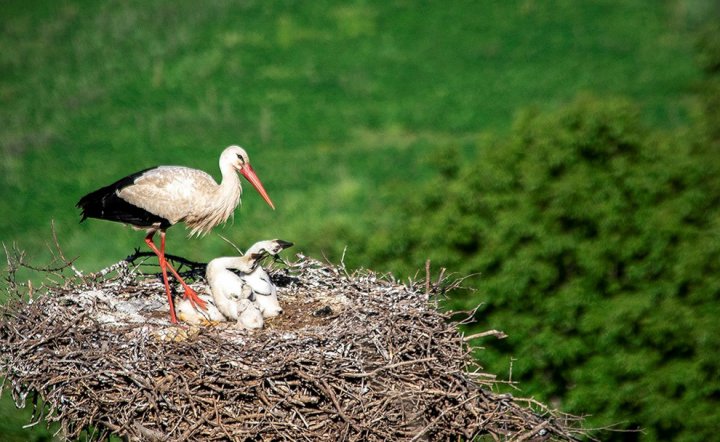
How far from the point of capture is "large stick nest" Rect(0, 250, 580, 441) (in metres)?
6.14

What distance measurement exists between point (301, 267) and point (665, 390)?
603cm

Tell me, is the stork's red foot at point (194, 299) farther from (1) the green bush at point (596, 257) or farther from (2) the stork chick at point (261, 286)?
(1) the green bush at point (596, 257)

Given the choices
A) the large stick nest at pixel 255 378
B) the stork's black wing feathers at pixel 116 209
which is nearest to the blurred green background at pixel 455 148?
the large stick nest at pixel 255 378

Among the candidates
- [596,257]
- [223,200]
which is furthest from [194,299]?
[596,257]

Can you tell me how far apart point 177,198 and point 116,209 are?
0.49 m

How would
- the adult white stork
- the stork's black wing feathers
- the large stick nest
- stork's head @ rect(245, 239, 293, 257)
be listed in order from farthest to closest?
the stork's black wing feathers
the adult white stork
stork's head @ rect(245, 239, 293, 257)
the large stick nest

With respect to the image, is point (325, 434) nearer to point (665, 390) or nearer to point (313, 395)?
point (313, 395)

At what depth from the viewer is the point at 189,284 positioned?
8.26m

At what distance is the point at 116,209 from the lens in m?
7.77

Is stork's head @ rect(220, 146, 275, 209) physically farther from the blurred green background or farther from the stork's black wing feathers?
the blurred green background

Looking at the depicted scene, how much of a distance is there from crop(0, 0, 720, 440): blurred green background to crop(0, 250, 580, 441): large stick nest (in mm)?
1304

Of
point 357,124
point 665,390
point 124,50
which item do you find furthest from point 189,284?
point 124,50

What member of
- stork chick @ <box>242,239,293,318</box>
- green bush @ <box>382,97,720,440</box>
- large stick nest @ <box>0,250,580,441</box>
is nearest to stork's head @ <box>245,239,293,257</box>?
stork chick @ <box>242,239,293,318</box>

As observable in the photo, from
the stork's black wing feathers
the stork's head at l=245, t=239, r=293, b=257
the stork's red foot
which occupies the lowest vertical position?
the stork's red foot
